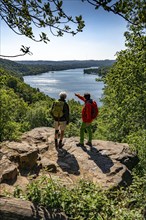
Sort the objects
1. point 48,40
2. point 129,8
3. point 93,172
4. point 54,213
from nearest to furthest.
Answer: point 129,8 < point 48,40 < point 54,213 < point 93,172

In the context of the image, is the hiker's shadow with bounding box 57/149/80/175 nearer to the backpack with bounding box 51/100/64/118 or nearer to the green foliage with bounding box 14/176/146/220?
the backpack with bounding box 51/100/64/118

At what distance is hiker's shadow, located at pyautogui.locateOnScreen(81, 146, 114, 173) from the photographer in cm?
982

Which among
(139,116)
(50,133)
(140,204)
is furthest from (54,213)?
(139,116)

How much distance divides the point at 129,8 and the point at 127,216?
14.0 feet

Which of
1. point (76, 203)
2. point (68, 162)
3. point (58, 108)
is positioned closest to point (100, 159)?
point (68, 162)

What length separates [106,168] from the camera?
32.0ft

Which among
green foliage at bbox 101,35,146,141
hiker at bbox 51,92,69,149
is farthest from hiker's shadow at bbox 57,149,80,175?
green foliage at bbox 101,35,146,141

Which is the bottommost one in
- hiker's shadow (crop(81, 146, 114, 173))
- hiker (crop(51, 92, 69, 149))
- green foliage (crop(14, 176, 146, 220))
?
hiker's shadow (crop(81, 146, 114, 173))

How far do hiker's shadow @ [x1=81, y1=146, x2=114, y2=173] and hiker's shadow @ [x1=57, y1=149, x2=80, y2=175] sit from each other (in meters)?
0.72

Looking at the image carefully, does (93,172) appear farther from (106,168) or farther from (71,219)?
(71,219)

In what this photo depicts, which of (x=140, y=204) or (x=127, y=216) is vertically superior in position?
(x=127, y=216)

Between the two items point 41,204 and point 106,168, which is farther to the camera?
point 106,168

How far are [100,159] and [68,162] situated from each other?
1223 millimetres

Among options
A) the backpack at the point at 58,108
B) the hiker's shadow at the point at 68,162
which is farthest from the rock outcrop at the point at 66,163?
the backpack at the point at 58,108
